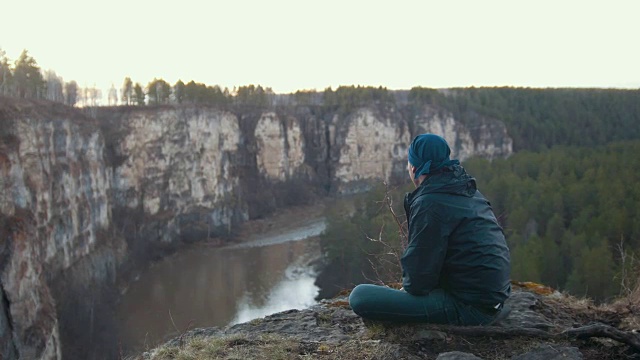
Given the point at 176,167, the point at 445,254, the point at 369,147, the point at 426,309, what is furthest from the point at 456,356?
the point at 369,147

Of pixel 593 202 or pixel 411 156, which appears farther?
pixel 593 202

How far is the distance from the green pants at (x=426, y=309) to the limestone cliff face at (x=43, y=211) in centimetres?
1547

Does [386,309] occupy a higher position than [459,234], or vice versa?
[459,234]

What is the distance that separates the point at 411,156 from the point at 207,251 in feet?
115

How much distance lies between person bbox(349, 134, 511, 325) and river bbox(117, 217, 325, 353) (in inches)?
678

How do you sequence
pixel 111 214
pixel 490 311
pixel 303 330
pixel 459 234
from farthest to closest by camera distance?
1. pixel 111 214
2. pixel 303 330
3. pixel 490 311
4. pixel 459 234

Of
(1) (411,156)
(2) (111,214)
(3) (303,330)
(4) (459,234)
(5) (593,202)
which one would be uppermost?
(1) (411,156)

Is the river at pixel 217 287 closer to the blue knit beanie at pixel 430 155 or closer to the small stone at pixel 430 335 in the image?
the small stone at pixel 430 335

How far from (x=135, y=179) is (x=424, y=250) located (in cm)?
3791

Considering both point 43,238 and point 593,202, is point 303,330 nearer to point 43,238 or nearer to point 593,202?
point 43,238

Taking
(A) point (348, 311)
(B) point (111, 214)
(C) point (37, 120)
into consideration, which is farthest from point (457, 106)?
(A) point (348, 311)

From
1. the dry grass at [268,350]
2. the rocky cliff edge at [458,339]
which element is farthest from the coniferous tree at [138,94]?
the dry grass at [268,350]

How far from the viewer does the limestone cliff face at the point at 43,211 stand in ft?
56.0

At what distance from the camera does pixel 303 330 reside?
16.3 ft
